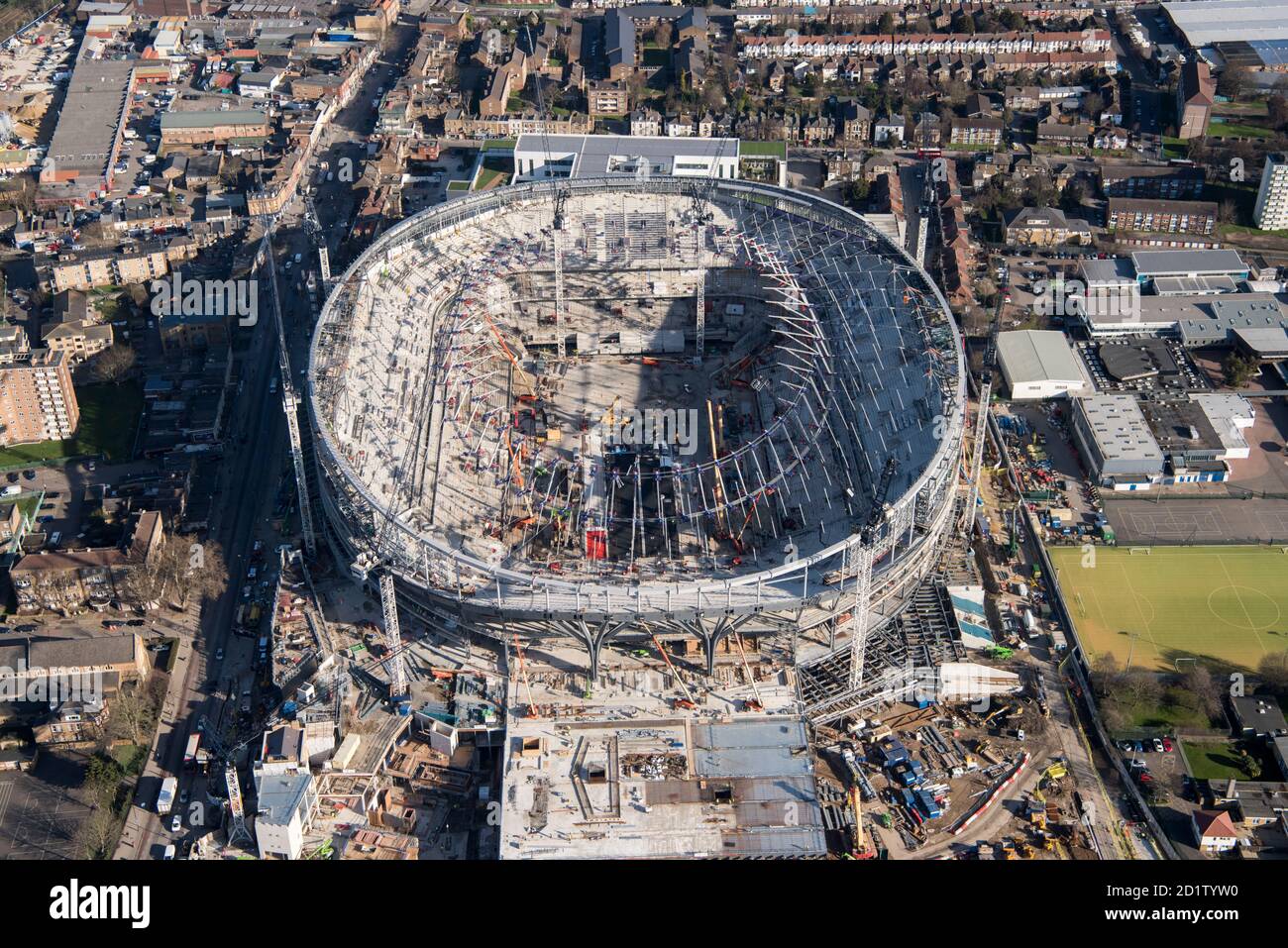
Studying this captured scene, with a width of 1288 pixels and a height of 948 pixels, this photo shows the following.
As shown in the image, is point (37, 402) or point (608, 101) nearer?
point (37, 402)

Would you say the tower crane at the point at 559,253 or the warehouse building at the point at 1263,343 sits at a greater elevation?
the tower crane at the point at 559,253

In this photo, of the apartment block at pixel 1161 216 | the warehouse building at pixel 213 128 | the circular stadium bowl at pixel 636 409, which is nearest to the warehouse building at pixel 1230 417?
the circular stadium bowl at pixel 636 409

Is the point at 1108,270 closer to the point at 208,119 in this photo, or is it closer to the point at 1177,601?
the point at 1177,601

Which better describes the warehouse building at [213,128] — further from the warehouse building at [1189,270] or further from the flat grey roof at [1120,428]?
the flat grey roof at [1120,428]

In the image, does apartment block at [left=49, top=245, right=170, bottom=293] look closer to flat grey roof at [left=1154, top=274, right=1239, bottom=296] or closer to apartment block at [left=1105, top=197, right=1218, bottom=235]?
flat grey roof at [left=1154, top=274, right=1239, bottom=296]

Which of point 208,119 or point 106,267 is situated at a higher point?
point 208,119

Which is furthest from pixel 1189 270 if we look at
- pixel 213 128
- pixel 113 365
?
pixel 213 128

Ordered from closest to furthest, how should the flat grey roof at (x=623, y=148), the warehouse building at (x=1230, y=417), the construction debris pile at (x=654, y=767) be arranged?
the construction debris pile at (x=654, y=767)
the warehouse building at (x=1230, y=417)
the flat grey roof at (x=623, y=148)
